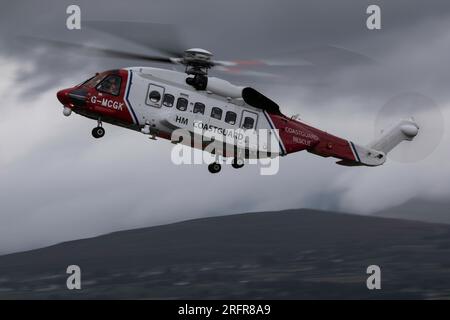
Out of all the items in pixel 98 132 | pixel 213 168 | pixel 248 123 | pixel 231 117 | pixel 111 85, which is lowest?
pixel 213 168

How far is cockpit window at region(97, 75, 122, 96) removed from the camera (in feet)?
125

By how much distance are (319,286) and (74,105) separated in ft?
508

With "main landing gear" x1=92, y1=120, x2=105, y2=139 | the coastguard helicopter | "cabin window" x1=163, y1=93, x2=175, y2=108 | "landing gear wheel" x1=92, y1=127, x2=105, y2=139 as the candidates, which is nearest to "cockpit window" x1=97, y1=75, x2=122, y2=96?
the coastguard helicopter

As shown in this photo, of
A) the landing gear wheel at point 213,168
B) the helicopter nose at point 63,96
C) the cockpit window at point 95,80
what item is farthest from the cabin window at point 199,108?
the helicopter nose at point 63,96

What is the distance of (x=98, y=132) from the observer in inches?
1480

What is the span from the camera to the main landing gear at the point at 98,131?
3741 centimetres

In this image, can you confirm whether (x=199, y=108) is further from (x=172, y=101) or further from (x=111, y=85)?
(x=111, y=85)

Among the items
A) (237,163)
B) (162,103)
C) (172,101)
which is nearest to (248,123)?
(237,163)

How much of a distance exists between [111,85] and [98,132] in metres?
2.25

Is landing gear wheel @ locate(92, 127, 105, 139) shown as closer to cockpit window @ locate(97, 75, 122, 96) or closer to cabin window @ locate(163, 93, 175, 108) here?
cockpit window @ locate(97, 75, 122, 96)

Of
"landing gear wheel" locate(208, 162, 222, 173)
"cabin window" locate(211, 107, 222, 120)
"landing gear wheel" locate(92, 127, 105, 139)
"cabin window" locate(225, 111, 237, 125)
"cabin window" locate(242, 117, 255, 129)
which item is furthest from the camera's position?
"landing gear wheel" locate(208, 162, 222, 173)

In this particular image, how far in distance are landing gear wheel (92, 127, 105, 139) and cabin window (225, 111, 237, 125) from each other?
5600 mm

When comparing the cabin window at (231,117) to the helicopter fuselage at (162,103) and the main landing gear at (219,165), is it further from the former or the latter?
the main landing gear at (219,165)
